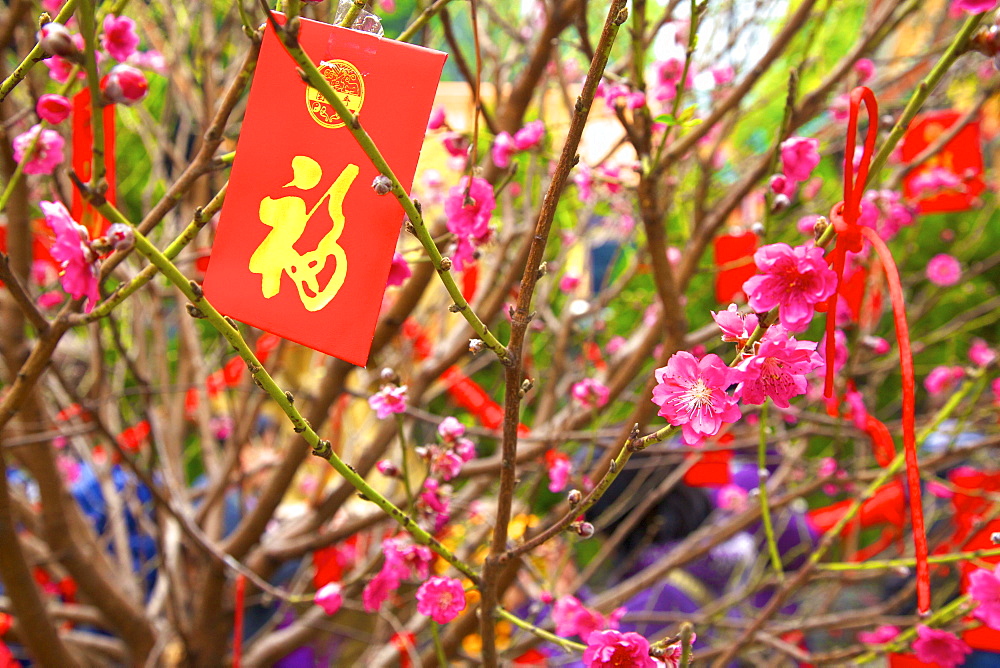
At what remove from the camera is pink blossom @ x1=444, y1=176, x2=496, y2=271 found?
2.28 ft

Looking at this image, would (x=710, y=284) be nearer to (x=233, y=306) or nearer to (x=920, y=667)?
(x=920, y=667)

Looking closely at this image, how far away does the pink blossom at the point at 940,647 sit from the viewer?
770 millimetres

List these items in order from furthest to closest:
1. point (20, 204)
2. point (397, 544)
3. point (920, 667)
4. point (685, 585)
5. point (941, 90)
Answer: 1. point (685, 585)
2. point (941, 90)
3. point (920, 667)
4. point (20, 204)
5. point (397, 544)

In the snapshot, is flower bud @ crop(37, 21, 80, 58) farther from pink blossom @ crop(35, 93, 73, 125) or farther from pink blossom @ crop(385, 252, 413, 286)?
pink blossom @ crop(385, 252, 413, 286)

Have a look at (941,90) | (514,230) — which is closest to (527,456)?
(514,230)

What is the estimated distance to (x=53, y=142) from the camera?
79 centimetres

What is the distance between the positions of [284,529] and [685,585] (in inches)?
51.8

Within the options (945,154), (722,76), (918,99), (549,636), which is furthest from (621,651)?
(945,154)

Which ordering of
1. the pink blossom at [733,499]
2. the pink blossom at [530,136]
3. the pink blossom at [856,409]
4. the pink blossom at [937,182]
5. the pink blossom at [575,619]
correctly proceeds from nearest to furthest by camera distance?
the pink blossom at [575,619] < the pink blossom at [530,136] < the pink blossom at [856,409] < the pink blossom at [937,182] < the pink blossom at [733,499]

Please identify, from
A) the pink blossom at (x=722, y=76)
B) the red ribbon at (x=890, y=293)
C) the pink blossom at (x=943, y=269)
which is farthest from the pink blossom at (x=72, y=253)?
the pink blossom at (x=943, y=269)

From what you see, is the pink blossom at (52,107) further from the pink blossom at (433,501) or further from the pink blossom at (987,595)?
the pink blossom at (987,595)

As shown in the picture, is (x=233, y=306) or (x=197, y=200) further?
(x=197, y=200)

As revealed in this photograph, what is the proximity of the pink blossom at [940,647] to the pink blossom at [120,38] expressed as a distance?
3.24 feet

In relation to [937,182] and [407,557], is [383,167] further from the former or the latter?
[937,182]
